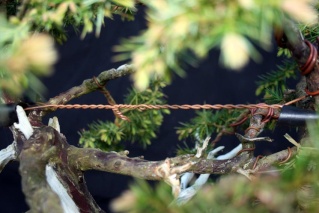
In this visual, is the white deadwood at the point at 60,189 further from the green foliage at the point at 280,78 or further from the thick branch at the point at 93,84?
the green foliage at the point at 280,78

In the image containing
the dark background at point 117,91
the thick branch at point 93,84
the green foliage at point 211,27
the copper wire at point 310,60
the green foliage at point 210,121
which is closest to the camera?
the green foliage at point 211,27

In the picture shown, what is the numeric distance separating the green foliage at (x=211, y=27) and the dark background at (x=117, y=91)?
1.47 meters

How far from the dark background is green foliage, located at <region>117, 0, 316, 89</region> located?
147cm

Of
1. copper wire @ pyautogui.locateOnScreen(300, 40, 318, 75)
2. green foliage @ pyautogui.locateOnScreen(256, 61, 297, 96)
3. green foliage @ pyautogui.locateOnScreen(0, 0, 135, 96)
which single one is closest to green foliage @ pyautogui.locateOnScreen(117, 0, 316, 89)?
green foliage @ pyautogui.locateOnScreen(0, 0, 135, 96)

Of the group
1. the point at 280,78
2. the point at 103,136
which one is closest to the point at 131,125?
the point at 103,136

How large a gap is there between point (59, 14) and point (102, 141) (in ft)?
2.64

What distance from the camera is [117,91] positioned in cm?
178

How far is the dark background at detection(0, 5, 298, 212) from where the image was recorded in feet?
5.82

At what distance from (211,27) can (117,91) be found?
1.50 m

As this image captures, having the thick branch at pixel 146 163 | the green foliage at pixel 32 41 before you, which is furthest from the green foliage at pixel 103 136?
the green foliage at pixel 32 41

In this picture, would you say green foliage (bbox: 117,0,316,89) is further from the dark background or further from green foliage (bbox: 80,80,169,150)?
the dark background

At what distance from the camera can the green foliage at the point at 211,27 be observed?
263 millimetres

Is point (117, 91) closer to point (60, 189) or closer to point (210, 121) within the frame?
point (210, 121)

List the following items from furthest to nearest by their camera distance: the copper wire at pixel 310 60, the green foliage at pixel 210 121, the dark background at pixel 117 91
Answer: the dark background at pixel 117 91
the green foliage at pixel 210 121
the copper wire at pixel 310 60
